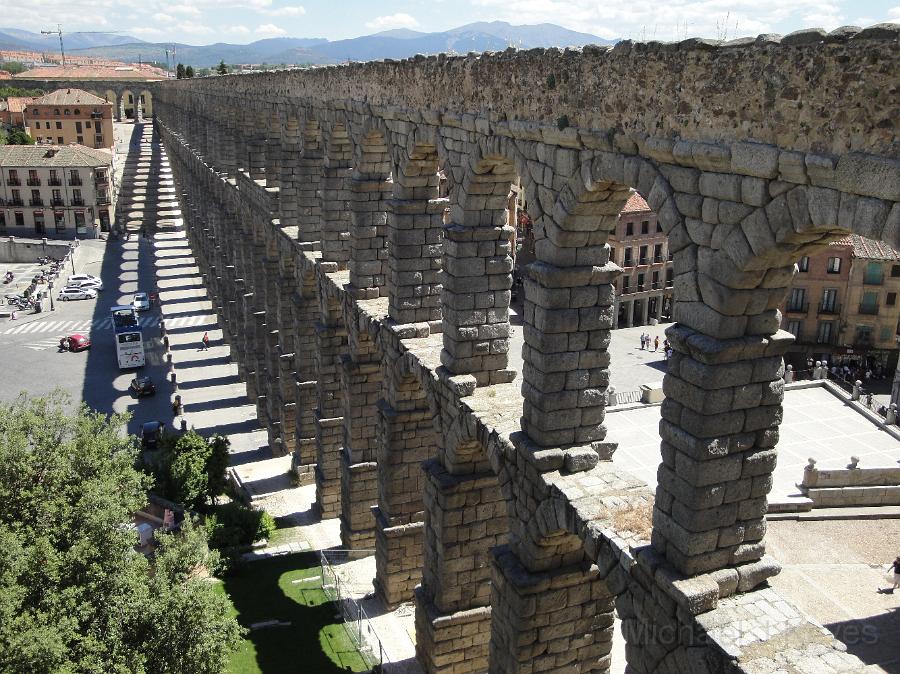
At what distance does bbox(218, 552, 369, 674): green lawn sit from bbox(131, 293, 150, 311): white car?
4072cm

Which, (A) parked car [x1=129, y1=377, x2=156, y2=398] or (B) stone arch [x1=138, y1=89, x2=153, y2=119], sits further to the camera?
(B) stone arch [x1=138, y1=89, x2=153, y2=119]

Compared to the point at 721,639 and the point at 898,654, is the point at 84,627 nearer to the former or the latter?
the point at 721,639

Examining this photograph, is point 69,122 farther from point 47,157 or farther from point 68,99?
point 47,157

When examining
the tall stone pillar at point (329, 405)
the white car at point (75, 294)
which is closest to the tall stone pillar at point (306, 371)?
the tall stone pillar at point (329, 405)

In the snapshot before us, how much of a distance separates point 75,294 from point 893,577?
207 ft

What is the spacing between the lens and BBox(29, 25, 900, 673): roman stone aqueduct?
8820mm

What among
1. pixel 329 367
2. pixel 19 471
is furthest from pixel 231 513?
pixel 19 471

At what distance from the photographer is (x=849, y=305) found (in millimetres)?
53000

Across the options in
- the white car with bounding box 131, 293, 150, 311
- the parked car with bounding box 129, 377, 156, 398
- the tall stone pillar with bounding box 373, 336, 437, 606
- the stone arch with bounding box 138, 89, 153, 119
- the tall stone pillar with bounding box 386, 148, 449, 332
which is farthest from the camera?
the stone arch with bounding box 138, 89, 153, 119

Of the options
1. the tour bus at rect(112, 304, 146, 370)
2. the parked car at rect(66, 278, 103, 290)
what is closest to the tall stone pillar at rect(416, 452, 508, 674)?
the tour bus at rect(112, 304, 146, 370)

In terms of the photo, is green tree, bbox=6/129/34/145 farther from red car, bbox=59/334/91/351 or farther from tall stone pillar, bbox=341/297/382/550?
tall stone pillar, bbox=341/297/382/550

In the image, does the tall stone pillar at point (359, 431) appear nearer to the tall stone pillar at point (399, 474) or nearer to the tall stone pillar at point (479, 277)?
the tall stone pillar at point (399, 474)

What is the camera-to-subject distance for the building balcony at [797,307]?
53.9 meters

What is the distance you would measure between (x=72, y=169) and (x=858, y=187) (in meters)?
89.0
